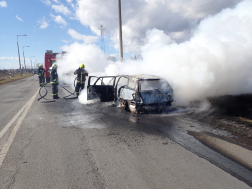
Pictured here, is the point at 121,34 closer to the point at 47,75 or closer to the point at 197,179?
the point at 47,75

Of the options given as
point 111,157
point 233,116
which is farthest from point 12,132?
point 233,116

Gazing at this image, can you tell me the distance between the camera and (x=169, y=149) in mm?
3777

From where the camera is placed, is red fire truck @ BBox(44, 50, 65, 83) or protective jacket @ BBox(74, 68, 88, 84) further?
red fire truck @ BBox(44, 50, 65, 83)

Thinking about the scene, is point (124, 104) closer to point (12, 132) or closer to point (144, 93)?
point (144, 93)

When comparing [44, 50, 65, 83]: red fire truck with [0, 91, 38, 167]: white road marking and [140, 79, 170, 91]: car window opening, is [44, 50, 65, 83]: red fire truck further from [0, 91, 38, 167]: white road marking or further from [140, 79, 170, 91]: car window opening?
[140, 79, 170, 91]: car window opening

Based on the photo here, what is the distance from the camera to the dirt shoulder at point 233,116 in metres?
4.41

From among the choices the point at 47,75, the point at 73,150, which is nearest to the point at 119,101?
the point at 73,150

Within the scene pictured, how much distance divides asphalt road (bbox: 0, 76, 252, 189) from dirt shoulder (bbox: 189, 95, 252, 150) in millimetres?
507

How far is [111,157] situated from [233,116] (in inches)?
181

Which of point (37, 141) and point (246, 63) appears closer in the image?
point (37, 141)

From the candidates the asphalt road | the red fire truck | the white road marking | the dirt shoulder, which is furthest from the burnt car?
the red fire truck

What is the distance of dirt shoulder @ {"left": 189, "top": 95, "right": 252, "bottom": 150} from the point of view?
441cm

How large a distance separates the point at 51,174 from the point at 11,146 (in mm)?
1659

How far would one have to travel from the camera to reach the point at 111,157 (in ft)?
11.3
